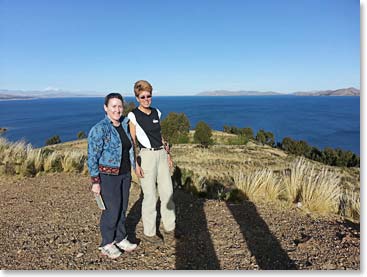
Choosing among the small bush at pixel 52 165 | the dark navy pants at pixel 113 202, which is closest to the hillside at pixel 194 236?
the dark navy pants at pixel 113 202

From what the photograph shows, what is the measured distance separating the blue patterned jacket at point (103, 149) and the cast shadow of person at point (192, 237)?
103 centimetres

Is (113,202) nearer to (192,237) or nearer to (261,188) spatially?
(192,237)

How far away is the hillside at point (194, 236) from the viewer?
2.80 m

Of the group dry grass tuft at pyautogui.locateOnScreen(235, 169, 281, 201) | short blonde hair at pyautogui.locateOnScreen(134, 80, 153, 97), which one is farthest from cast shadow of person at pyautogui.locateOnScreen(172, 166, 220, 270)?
short blonde hair at pyautogui.locateOnScreen(134, 80, 153, 97)

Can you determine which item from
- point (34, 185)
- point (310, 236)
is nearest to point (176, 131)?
point (34, 185)

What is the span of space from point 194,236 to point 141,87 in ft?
5.51

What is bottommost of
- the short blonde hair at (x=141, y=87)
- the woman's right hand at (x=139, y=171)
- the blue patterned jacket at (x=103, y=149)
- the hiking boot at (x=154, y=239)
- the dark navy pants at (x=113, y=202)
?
the hiking boot at (x=154, y=239)

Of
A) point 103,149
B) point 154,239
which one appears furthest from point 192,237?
point 103,149

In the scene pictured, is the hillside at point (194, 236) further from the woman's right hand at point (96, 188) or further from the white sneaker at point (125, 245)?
the woman's right hand at point (96, 188)

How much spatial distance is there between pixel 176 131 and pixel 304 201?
1176 inches

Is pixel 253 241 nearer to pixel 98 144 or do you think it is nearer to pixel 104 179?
pixel 104 179

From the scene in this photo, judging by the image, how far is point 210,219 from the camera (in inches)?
153

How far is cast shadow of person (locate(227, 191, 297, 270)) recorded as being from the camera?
2.79m

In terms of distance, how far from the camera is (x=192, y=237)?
3361mm
